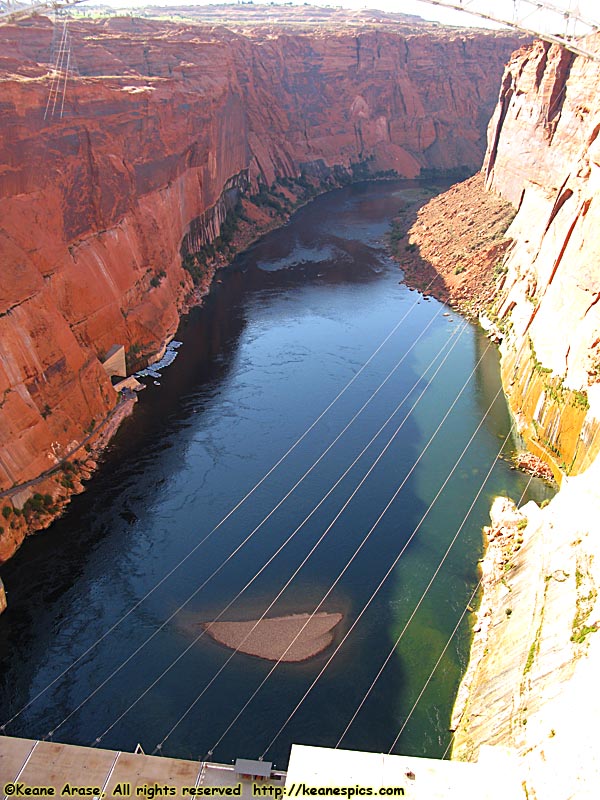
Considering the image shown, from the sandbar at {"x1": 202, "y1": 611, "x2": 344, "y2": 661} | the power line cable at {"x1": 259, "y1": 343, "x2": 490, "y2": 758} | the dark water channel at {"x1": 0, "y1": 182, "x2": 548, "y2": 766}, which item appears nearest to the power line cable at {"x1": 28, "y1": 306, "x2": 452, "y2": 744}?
the dark water channel at {"x1": 0, "y1": 182, "x2": 548, "y2": 766}

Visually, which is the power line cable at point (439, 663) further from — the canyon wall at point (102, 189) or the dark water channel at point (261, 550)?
the canyon wall at point (102, 189)

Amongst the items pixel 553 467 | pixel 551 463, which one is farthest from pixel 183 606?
pixel 551 463

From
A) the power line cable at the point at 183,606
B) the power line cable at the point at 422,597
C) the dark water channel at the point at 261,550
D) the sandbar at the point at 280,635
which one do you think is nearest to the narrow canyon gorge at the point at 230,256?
the power line cable at the point at 422,597

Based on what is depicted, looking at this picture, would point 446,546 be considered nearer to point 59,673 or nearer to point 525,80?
point 59,673

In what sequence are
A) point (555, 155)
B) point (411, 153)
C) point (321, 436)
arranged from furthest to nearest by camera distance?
point (411, 153) < point (555, 155) < point (321, 436)

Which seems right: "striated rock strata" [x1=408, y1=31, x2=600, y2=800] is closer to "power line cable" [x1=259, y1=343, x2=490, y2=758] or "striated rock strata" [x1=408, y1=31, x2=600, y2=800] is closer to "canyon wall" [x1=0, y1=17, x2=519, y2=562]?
"power line cable" [x1=259, y1=343, x2=490, y2=758]

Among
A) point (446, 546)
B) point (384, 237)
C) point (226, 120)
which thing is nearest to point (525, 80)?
point (384, 237)

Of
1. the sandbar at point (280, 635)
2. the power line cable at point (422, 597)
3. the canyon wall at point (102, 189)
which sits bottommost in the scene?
the power line cable at point (422, 597)
